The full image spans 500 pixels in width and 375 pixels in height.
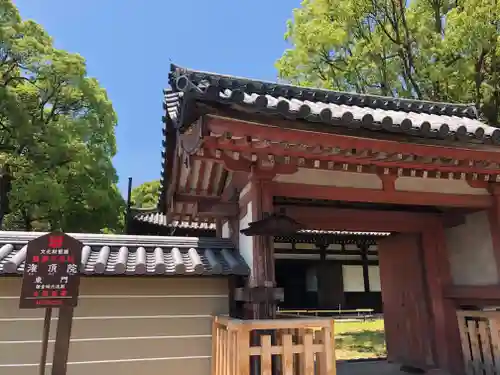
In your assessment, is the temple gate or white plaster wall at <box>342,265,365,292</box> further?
white plaster wall at <box>342,265,365,292</box>

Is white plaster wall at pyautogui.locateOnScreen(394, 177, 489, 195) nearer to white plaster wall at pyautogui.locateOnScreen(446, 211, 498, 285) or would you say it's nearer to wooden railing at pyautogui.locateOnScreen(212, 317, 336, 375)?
white plaster wall at pyautogui.locateOnScreen(446, 211, 498, 285)

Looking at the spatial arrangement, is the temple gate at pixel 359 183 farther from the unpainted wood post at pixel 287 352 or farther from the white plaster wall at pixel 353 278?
the white plaster wall at pixel 353 278

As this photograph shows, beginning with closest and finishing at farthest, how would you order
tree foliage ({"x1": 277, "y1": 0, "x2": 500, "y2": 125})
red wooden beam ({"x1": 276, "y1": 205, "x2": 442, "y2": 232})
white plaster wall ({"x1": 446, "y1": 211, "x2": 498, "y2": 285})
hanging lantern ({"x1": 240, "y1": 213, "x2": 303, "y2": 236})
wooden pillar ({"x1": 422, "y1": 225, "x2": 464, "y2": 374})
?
hanging lantern ({"x1": 240, "y1": 213, "x2": 303, "y2": 236})
red wooden beam ({"x1": 276, "y1": 205, "x2": 442, "y2": 232})
white plaster wall ({"x1": 446, "y1": 211, "x2": 498, "y2": 285})
wooden pillar ({"x1": 422, "y1": 225, "x2": 464, "y2": 374})
tree foliage ({"x1": 277, "y1": 0, "x2": 500, "y2": 125})

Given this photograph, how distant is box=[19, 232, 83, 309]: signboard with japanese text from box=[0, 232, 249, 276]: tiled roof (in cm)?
74

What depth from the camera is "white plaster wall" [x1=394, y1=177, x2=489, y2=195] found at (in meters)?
5.41

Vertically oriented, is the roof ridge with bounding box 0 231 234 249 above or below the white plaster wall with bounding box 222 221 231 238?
below

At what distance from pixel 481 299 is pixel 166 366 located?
4442 mm

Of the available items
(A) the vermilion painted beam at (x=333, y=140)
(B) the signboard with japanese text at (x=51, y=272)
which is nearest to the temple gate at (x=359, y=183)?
(A) the vermilion painted beam at (x=333, y=140)

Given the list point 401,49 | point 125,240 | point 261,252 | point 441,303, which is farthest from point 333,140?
point 401,49

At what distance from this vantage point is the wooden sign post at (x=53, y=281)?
356cm

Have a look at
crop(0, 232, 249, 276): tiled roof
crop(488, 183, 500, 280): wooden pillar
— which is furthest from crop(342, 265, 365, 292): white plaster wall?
crop(0, 232, 249, 276): tiled roof

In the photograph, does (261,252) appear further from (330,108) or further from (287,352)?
(330,108)

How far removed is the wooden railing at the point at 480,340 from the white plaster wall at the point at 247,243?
3.23m

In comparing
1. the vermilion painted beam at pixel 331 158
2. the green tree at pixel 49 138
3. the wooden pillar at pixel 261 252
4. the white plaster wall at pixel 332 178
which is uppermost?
the green tree at pixel 49 138
